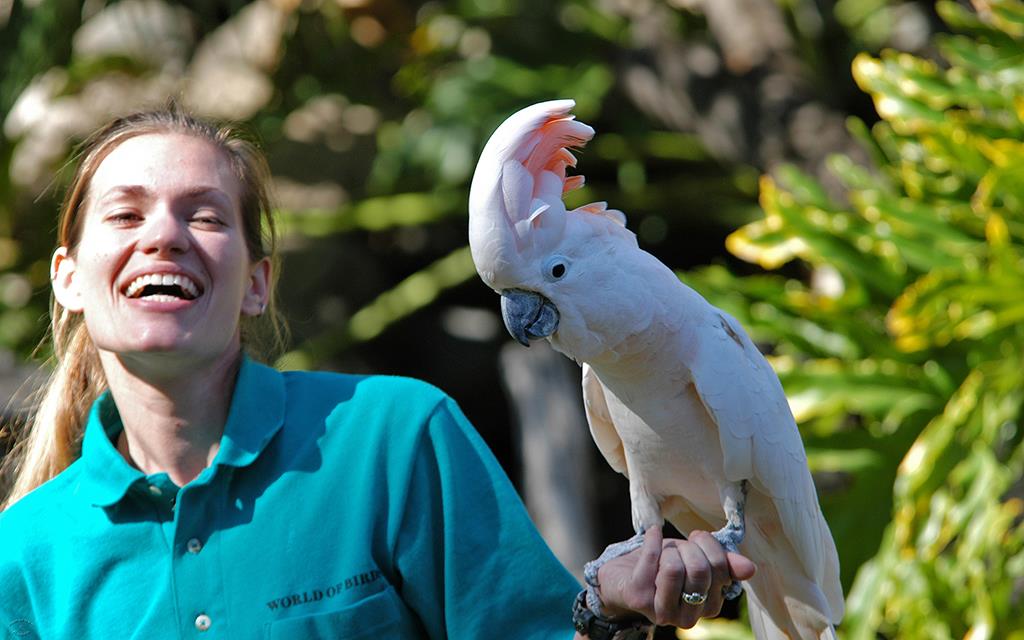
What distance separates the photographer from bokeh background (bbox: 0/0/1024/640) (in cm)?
243

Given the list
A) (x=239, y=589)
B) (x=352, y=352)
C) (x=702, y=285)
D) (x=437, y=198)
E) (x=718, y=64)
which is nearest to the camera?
(x=239, y=589)

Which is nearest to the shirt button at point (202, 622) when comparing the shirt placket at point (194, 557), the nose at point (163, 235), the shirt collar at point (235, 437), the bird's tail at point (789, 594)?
the shirt placket at point (194, 557)

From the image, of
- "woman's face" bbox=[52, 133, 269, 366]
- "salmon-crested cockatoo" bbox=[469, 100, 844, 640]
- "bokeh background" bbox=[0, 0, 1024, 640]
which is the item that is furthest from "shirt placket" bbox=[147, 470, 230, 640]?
"bokeh background" bbox=[0, 0, 1024, 640]

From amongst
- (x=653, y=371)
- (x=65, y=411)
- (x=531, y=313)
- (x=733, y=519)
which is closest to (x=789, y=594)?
(x=733, y=519)

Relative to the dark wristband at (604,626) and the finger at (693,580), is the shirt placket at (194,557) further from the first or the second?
the finger at (693,580)

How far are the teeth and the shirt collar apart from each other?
Answer: 131mm

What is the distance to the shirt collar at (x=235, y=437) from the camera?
1143 mm

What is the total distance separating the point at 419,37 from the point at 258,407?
3.36m

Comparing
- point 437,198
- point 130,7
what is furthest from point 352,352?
point 130,7

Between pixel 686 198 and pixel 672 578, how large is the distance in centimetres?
330

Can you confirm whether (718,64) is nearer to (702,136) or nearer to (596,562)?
(702,136)

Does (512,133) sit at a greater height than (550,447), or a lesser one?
greater

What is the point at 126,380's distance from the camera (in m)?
1.19

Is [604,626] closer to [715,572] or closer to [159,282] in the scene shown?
[715,572]
